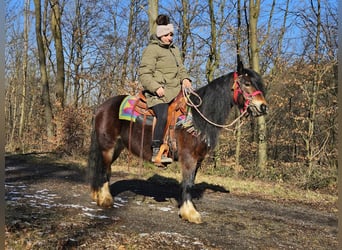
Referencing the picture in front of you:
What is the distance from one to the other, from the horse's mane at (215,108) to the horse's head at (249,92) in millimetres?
123

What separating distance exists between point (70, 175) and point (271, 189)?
5215 millimetres

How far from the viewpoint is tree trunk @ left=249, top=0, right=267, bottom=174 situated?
40.4 feet

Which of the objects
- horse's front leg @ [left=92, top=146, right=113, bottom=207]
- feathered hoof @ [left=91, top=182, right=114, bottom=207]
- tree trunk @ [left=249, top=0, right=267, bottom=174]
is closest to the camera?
feathered hoof @ [left=91, top=182, right=114, bottom=207]

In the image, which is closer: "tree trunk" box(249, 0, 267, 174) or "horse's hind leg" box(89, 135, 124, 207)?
"horse's hind leg" box(89, 135, 124, 207)

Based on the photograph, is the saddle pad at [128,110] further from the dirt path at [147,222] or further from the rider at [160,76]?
the dirt path at [147,222]

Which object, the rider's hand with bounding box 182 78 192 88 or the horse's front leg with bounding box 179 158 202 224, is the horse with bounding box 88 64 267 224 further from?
the rider's hand with bounding box 182 78 192 88

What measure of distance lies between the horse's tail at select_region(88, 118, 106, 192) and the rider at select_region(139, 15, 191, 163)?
1.22 m

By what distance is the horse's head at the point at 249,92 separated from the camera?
488cm

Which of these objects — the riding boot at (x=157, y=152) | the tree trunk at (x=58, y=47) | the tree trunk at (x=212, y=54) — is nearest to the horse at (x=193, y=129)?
the riding boot at (x=157, y=152)

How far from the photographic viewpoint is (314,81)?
40.6ft

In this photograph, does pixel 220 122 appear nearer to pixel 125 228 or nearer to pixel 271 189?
pixel 125 228

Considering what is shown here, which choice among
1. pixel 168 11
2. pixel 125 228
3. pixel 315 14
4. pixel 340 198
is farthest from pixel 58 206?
pixel 168 11

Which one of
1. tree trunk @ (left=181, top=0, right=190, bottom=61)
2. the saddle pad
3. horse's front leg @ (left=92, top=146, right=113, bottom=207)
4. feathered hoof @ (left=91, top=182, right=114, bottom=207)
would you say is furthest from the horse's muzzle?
tree trunk @ (left=181, top=0, right=190, bottom=61)

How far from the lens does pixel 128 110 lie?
5703 millimetres
